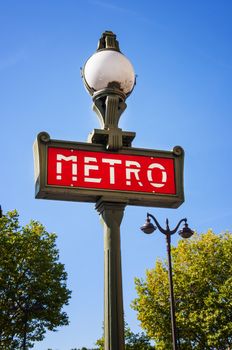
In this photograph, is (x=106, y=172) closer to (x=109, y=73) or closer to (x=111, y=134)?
(x=111, y=134)

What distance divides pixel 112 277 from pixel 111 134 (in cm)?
131

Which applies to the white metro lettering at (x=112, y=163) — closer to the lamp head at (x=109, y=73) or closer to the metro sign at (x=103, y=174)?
the metro sign at (x=103, y=174)

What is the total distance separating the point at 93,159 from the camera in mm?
4461

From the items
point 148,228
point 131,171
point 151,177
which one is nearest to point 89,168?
point 131,171

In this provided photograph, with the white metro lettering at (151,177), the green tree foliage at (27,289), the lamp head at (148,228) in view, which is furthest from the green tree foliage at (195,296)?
the white metro lettering at (151,177)

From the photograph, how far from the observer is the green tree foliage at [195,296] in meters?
36.0

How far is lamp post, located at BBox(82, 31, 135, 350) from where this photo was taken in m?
4.04

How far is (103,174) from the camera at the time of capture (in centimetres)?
440

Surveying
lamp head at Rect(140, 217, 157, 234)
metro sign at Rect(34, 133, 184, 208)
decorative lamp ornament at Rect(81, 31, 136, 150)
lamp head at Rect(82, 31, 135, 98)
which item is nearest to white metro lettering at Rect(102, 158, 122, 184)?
metro sign at Rect(34, 133, 184, 208)

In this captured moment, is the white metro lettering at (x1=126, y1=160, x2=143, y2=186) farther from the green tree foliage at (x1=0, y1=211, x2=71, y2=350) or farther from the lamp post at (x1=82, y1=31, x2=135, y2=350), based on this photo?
the green tree foliage at (x1=0, y1=211, x2=71, y2=350)

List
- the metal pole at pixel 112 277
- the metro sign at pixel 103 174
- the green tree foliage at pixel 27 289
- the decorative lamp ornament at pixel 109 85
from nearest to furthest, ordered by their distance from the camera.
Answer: the metal pole at pixel 112 277 < the metro sign at pixel 103 174 < the decorative lamp ornament at pixel 109 85 < the green tree foliage at pixel 27 289

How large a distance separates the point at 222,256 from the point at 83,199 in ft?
119

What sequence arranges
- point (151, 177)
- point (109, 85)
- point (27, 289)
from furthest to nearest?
point (27, 289) → point (109, 85) → point (151, 177)

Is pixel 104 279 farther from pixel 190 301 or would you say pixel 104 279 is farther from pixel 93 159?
pixel 190 301
